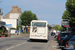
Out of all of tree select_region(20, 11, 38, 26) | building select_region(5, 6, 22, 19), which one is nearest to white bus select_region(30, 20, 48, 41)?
tree select_region(20, 11, 38, 26)

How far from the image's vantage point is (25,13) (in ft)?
295

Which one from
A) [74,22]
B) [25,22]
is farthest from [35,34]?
[25,22]

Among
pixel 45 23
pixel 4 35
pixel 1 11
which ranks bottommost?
pixel 4 35

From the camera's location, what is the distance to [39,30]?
28719mm

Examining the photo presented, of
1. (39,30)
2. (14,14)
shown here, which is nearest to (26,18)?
(14,14)

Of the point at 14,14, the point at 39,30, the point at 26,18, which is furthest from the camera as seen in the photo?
the point at 14,14

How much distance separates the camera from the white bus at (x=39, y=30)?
28438 mm

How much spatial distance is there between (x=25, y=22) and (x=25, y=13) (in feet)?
15.0

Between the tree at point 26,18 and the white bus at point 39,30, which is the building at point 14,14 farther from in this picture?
the white bus at point 39,30

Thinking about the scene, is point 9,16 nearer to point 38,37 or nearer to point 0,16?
point 0,16

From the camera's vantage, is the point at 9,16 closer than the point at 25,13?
No

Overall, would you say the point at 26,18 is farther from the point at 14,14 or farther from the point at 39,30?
the point at 39,30

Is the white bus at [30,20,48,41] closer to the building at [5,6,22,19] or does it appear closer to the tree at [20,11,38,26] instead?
the tree at [20,11,38,26]

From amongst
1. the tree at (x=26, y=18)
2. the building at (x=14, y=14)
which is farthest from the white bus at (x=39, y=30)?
the building at (x=14, y=14)
